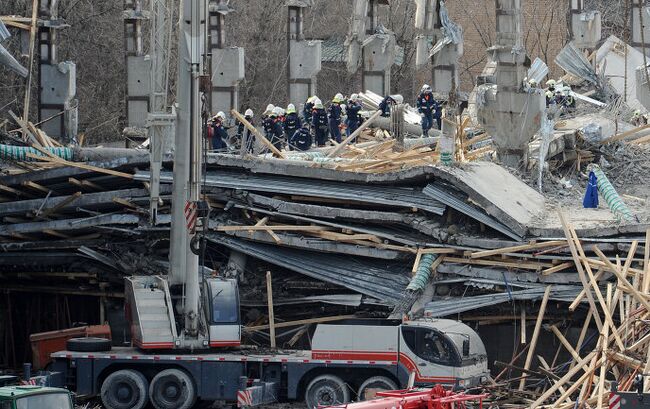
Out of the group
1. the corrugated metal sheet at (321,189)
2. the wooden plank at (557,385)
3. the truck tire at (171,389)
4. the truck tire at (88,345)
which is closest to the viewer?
the wooden plank at (557,385)

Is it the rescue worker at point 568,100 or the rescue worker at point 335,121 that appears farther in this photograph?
the rescue worker at point 568,100

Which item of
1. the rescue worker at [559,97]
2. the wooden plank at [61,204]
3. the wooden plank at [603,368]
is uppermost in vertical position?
the rescue worker at [559,97]

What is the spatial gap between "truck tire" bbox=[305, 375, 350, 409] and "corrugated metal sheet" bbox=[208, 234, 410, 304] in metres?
3.89

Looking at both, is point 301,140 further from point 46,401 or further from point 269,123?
point 46,401

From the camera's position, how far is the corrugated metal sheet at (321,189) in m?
29.7

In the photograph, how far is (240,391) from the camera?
2509 centimetres

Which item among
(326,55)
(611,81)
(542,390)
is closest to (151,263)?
(542,390)

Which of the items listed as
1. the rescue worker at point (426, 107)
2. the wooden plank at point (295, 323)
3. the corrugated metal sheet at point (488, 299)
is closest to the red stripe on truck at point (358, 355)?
the corrugated metal sheet at point (488, 299)

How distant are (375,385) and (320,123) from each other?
13274 mm

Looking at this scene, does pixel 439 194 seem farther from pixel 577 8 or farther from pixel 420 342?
pixel 577 8

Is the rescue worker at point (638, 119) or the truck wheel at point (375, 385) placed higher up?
the rescue worker at point (638, 119)

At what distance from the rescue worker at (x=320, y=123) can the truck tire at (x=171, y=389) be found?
12.6m

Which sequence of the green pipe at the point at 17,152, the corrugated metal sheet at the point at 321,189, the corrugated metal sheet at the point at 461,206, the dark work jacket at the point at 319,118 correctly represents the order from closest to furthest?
the corrugated metal sheet at the point at 461,206, the corrugated metal sheet at the point at 321,189, the green pipe at the point at 17,152, the dark work jacket at the point at 319,118

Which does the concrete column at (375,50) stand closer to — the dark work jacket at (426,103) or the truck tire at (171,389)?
the dark work jacket at (426,103)
